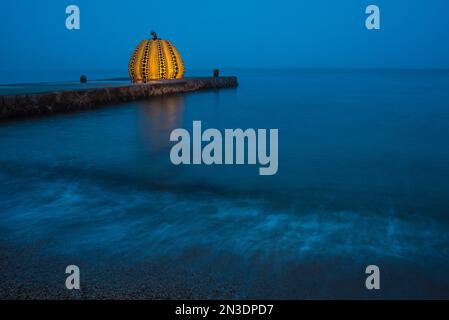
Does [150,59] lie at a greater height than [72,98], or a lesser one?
greater

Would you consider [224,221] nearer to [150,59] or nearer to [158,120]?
[158,120]

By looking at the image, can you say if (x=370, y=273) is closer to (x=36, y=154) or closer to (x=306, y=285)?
(x=306, y=285)

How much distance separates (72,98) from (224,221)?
1164 centimetres

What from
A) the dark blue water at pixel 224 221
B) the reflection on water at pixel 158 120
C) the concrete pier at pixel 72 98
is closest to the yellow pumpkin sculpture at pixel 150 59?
the concrete pier at pixel 72 98

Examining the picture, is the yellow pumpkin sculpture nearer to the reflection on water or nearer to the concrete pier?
the concrete pier

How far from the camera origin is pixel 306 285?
2838mm

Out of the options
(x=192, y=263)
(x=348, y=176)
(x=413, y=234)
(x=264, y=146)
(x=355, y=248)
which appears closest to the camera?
(x=192, y=263)

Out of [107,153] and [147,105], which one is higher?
[147,105]

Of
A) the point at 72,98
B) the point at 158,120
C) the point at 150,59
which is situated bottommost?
the point at 158,120

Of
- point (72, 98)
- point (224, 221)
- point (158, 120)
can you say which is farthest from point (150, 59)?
point (224, 221)

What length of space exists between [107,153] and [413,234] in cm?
568

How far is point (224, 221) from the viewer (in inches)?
161

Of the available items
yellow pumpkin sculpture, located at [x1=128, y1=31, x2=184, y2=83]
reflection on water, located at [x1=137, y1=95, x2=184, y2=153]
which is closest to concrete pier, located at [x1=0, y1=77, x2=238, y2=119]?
reflection on water, located at [x1=137, y1=95, x2=184, y2=153]

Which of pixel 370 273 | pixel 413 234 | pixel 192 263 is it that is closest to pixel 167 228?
pixel 192 263
